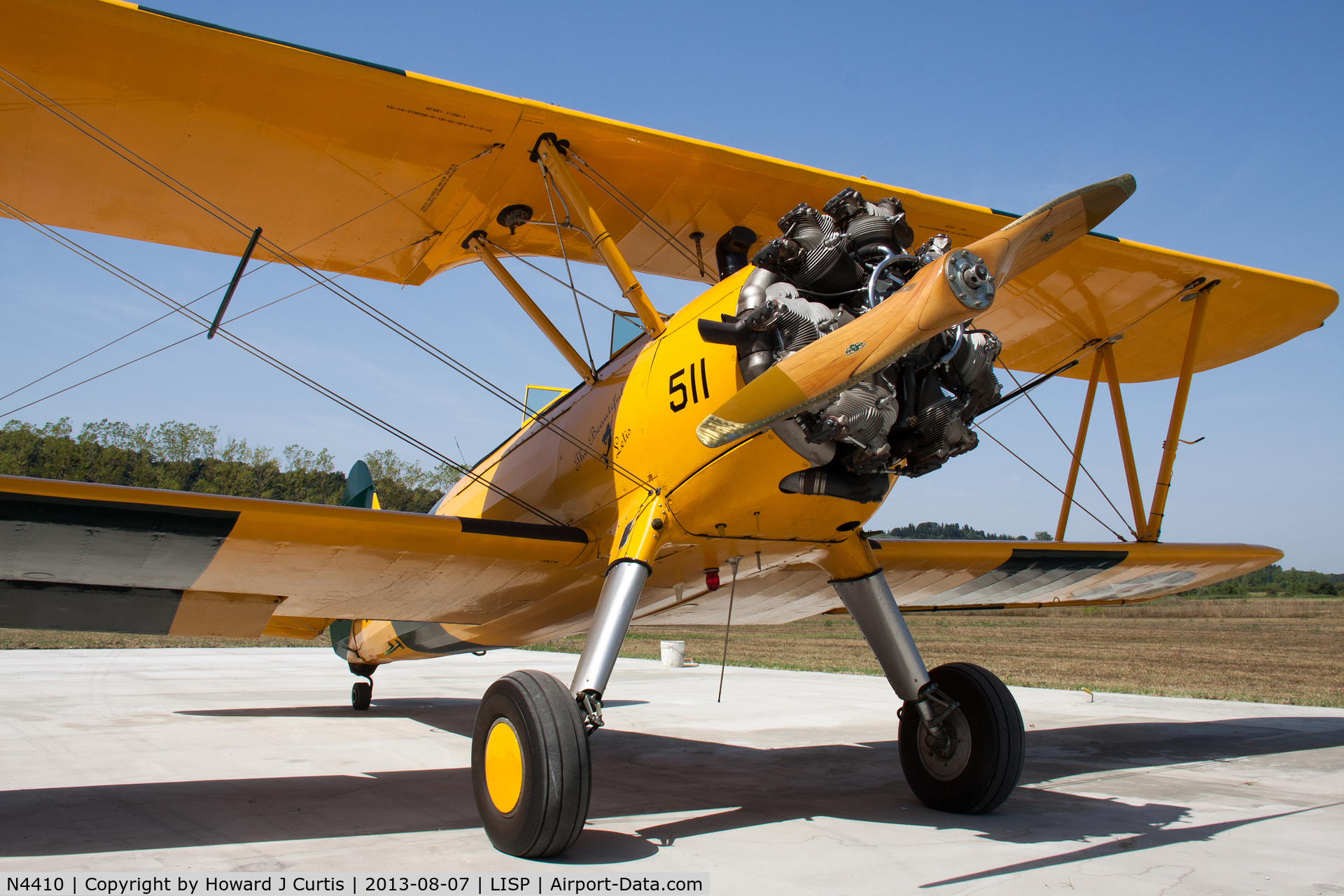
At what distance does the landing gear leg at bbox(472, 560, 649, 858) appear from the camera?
359 cm

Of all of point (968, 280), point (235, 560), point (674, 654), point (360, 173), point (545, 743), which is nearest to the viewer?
point (968, 280)

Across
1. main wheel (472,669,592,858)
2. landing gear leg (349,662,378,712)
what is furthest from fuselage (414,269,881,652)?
landing gear leg (349,662,378,712)

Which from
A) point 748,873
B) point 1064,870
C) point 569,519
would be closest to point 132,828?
point 569,519

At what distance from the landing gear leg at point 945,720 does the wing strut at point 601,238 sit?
2006 millimetres

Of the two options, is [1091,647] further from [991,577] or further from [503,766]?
[503,766]

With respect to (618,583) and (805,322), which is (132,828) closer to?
(618,583)

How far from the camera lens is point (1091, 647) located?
23.2 metres

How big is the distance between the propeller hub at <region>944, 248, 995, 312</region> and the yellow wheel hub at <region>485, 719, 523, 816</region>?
2.63m

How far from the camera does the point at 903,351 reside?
124 inches

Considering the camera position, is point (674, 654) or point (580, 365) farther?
point (674, 654)

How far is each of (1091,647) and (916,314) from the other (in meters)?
23.5

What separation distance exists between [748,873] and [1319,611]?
160 feet

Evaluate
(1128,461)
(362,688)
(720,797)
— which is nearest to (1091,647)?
(1128,461)

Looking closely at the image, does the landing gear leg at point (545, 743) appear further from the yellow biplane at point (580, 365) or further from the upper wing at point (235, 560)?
the upper wing at point (235, 560)
